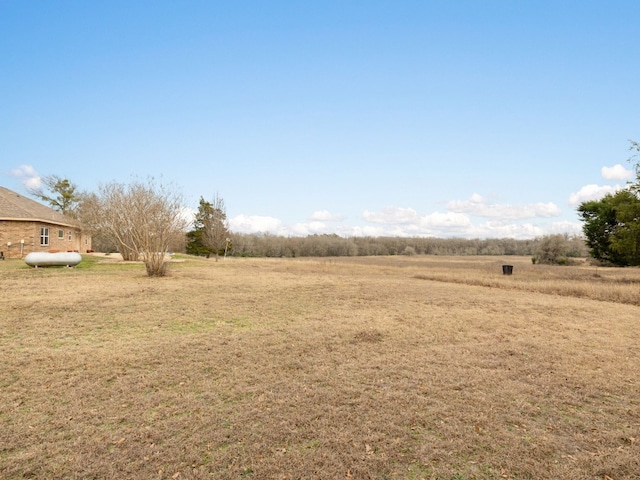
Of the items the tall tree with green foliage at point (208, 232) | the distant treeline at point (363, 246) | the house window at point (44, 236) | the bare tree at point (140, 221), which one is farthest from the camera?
the distant treeline at point (363, 246)

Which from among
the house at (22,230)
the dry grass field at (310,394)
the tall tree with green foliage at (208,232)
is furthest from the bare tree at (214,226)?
Result: the dry grass field at (310,394)

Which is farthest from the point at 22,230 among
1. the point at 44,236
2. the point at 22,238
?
the point at 44,236

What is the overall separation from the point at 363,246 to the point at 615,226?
6043 cm

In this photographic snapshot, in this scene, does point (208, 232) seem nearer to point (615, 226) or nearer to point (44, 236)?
point (44, 236)

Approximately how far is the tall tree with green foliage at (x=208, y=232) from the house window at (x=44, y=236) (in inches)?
507

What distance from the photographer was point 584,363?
5922 mm

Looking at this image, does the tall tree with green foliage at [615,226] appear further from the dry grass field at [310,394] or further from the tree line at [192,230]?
the dry grass field at [310,394]

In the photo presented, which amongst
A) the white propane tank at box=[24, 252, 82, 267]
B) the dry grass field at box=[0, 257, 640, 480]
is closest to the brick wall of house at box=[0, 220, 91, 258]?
the white propane tank at box=[24, 252, 82, 267]

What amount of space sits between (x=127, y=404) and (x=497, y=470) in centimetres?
384

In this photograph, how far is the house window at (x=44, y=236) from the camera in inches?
1022

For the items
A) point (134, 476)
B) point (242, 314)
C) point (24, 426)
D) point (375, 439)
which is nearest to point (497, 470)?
point (375, 439)

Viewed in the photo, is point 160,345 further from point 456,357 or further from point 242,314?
point 456,357

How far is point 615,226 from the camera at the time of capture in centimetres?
2539

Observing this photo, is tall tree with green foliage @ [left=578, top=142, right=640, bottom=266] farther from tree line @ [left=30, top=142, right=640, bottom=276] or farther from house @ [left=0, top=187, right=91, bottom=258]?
house @ [left=0, top=187, right=91, bottom=258]
